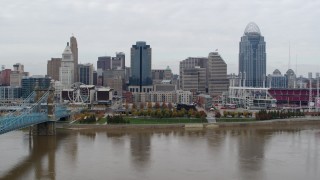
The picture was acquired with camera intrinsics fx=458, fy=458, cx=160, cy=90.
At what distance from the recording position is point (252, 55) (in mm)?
60875

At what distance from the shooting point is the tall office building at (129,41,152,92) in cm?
4850

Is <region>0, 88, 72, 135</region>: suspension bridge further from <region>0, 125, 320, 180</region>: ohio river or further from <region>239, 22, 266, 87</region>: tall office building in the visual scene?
<region>239, 22, 266, 87</region>: tall office building

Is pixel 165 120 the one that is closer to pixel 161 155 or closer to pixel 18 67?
pixel 161 155

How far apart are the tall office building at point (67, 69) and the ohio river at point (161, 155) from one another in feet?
99.5

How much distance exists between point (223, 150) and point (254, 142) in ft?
6.33

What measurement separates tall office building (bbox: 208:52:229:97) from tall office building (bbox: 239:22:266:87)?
19.0 metres

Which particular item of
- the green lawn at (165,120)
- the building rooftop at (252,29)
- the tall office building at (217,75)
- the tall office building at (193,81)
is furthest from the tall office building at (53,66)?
the green lawn at (165,120)

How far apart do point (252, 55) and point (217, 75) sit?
22.3 m

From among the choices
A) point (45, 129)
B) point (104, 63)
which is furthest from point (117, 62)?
point (45, 129)

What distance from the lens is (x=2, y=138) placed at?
13852 millimetres

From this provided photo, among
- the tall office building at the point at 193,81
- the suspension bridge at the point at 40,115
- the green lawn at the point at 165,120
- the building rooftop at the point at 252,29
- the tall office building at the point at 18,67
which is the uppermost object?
the building rooftop at the point at 252,29

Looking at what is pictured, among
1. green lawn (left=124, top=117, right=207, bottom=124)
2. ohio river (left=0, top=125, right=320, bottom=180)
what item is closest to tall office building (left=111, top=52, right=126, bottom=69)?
green lawn (left=124, top=117, right=207, bottom=124)

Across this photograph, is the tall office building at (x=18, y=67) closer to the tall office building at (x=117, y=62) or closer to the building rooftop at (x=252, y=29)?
A: the tall office building at (x=117, y=62)

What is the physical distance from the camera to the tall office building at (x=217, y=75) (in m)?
39.8
